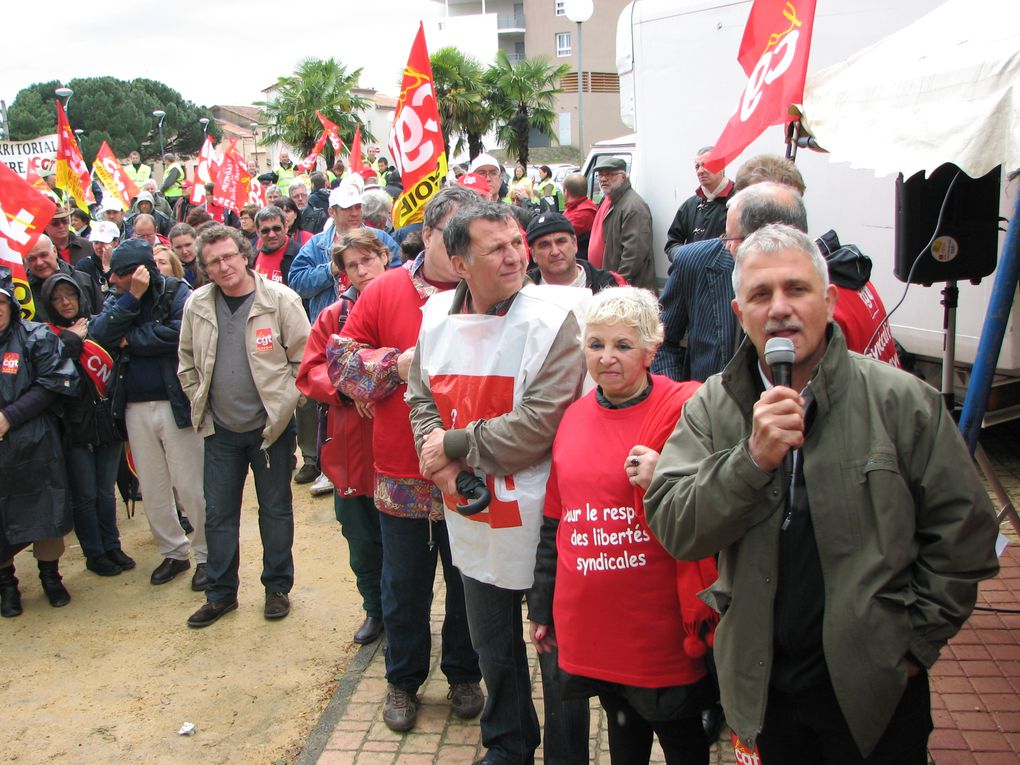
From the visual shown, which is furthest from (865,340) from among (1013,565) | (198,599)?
(198,599)

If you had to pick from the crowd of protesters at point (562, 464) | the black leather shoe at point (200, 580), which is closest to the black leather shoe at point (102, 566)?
the crowd of protesters at point (562, 464)

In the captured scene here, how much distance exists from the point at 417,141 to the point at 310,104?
117 ft

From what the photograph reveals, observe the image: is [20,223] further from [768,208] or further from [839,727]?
[839,727]

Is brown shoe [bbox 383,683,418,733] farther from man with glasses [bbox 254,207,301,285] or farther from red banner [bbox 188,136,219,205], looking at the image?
red banner [bbox 188,136,219,205]

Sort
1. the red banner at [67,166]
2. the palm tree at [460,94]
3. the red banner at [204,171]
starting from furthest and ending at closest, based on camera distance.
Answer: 1. the palm tree at [460,94]
2. the red banner at [204,171]
3. the red banner at [67,166]

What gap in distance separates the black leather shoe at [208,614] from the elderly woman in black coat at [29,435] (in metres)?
1.07

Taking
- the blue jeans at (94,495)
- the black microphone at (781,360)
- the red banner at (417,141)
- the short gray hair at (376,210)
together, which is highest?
the red banner at (417,141)

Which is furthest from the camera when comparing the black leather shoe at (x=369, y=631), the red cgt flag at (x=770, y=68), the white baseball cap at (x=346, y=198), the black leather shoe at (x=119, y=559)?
the white baseball cap at (x=346, y=198)

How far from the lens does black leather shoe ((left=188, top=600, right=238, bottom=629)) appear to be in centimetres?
532

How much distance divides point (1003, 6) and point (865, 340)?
4.54ft

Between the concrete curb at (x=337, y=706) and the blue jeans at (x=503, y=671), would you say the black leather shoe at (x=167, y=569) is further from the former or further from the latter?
the blue jeans at (x=503, y=671)

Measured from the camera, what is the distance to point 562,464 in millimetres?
2814

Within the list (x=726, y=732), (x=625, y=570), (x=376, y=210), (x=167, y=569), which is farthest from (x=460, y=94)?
(x=625, y=570)

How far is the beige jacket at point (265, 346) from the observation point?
5.16 metres
